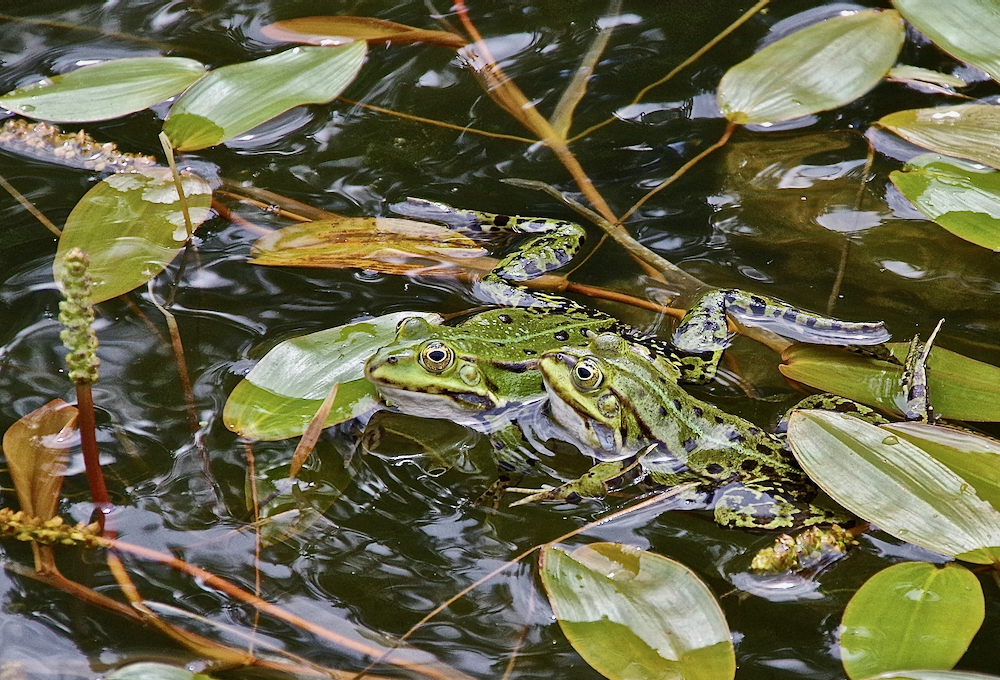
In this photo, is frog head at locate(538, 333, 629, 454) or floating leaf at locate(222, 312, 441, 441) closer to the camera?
floating leaf at locate(222, 312, 441, 441)

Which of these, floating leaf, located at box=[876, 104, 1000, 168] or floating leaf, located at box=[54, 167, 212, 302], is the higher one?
floating leaf, located at box=[54, 167, 212, 302]

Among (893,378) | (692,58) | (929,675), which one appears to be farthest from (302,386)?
(692,58)

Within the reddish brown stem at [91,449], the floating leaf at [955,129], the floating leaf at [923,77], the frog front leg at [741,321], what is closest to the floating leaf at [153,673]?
the reddish brown stem at [91,449]

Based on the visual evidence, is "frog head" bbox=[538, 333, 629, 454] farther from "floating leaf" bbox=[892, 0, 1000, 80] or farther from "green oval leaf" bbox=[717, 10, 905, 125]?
"floating leaf" bbox=[892, 0, 1000, 80]

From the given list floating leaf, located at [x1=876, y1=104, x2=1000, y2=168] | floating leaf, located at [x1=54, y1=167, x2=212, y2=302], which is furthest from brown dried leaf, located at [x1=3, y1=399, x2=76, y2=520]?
floating leaf, located at [x1=876, y1=104, x2=1000, y2=168]

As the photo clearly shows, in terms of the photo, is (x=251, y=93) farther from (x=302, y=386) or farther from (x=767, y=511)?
(x=767, y=511)
